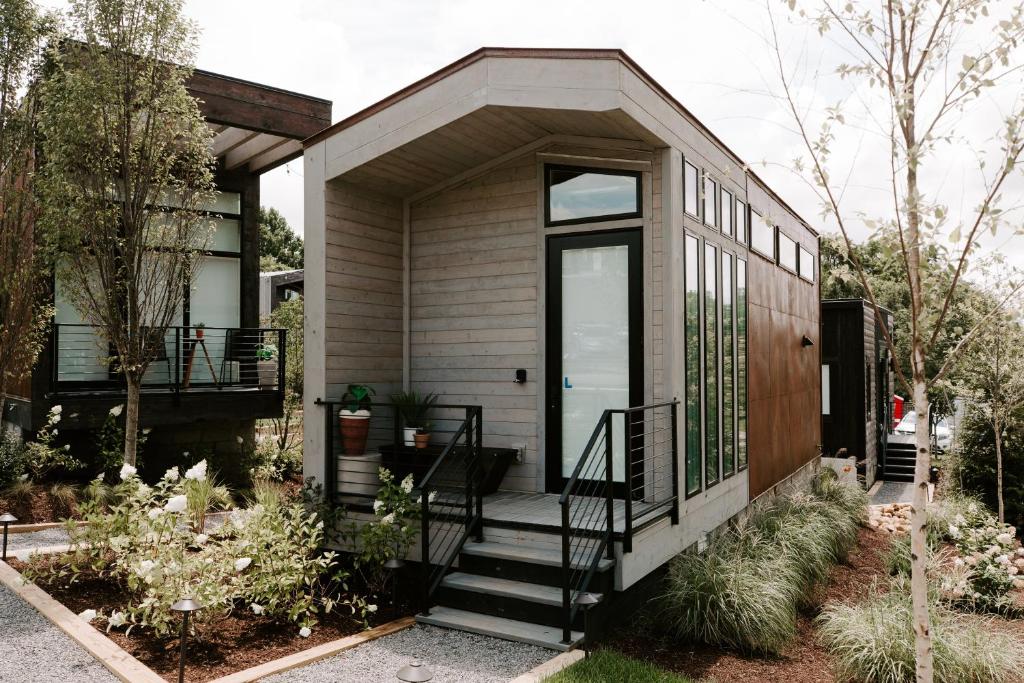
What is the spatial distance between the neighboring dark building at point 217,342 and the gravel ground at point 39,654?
13.5ft

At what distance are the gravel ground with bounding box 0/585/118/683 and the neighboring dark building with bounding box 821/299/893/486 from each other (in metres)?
12.8

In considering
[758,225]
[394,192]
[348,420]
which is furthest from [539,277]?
[758,225]

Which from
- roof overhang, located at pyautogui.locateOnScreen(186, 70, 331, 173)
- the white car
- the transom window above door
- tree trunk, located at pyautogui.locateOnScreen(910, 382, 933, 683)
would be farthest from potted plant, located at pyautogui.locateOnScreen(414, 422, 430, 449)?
the white car

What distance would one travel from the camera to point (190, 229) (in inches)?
281

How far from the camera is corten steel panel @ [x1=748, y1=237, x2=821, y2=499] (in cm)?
830

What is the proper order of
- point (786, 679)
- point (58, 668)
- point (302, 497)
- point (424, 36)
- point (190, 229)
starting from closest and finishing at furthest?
point (58, 668) < point (786, 679) < point (302, 497) < point (190, 229) < point (424, 36)

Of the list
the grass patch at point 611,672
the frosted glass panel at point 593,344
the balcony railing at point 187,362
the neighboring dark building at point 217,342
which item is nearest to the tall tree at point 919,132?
the grass patch at point 611,672

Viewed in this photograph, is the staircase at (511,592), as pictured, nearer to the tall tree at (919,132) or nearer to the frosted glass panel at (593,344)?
the frosted glass panel at (593,344)

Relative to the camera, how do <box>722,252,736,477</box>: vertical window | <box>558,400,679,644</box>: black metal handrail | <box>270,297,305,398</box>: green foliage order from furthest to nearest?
<box>270,297,305,398</box>: green foliage, <box>722,252,736,477</box>: vertical window, <box>558,400,679,644</box>: black metal handrail

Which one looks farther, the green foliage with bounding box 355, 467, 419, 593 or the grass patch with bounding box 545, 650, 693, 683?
the green foliage with bounding box 355, 467, 419, 593

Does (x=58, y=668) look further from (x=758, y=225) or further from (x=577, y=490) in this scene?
(x=758, y=225)

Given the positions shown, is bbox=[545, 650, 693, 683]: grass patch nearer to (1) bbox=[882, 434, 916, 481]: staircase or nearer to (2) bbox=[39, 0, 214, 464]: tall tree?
(2) bbox=[39, 0, 214, 464]: tall tree

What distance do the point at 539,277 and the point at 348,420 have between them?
2.05 meters

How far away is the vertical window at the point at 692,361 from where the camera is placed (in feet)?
20.1
